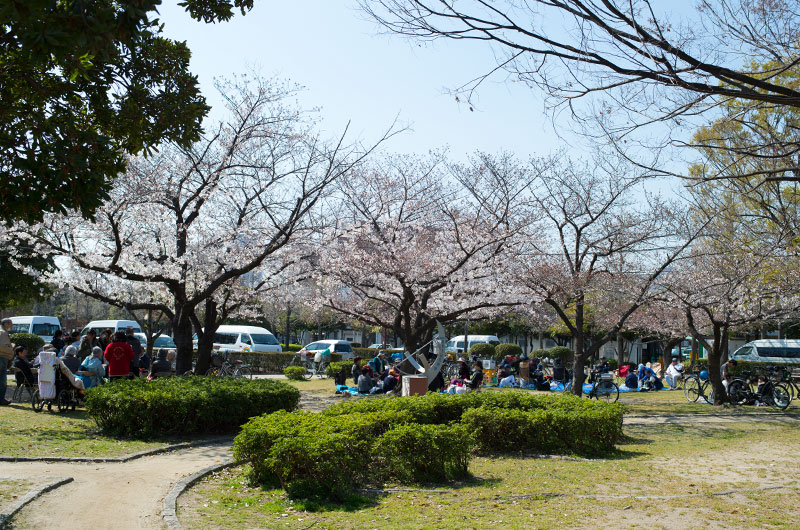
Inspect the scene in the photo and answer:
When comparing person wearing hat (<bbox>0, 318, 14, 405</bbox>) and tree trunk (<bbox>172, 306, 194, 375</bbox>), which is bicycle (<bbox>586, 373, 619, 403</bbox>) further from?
person wearing hat (<bbox>0, 318, 14, 405</bbox>)

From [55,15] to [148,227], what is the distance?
13.5m

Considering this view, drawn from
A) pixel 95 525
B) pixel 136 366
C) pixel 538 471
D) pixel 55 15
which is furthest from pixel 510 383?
pixel 55 15

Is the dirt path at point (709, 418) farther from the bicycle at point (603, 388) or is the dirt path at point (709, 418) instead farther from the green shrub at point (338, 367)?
the green shrub at point (338, 367)

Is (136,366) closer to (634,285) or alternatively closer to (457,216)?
(457,216)

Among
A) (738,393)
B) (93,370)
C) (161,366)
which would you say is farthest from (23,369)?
(738,393)

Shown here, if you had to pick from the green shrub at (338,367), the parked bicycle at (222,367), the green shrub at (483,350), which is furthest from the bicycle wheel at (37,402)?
the green shrub at (483,350)

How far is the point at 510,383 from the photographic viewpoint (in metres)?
20.5

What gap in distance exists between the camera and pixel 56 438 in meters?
9.30

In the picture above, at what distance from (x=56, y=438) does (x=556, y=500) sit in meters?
6.97

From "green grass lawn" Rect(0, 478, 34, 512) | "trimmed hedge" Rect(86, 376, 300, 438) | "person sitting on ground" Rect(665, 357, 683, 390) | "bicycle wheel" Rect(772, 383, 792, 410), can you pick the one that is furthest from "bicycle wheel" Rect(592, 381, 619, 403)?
"green grass lawn" Rect(0, 478, 34, 512)

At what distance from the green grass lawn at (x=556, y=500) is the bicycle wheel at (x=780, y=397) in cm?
822

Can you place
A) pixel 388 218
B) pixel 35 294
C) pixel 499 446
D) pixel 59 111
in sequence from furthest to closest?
pixel 35 294
pixel 388 218
pixel 499 446
pixel 59 111

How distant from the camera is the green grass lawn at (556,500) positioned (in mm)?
5430

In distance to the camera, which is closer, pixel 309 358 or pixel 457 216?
pixel 457 216
